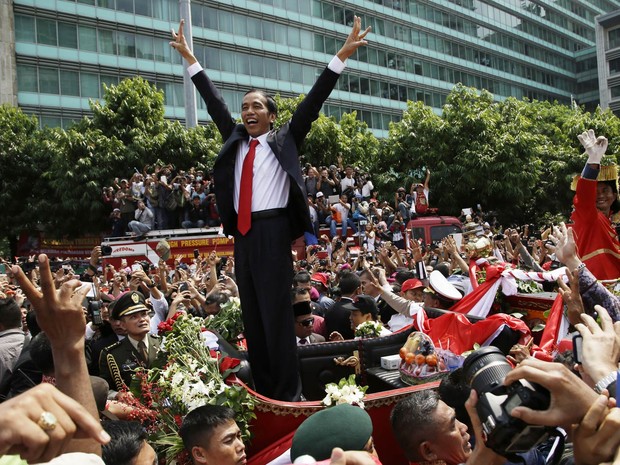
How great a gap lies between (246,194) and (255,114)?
0.52 metres

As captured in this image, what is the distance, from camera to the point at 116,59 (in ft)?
110

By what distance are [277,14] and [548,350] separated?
3951cm

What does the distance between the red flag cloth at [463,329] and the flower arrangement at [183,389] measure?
6.01 ft

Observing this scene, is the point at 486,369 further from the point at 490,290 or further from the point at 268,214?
the point at 490,290

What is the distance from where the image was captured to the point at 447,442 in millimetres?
2768

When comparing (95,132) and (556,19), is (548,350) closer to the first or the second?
(95,132)

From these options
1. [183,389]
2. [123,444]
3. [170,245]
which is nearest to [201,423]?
[183,389]

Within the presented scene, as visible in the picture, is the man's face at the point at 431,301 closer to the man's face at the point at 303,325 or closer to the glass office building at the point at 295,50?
the man's face at the point at 303,325

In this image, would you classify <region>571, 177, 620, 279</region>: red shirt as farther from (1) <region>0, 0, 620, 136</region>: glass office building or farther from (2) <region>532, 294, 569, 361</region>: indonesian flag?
(1) <region>0, 0, 620, 136</region>: glass office building

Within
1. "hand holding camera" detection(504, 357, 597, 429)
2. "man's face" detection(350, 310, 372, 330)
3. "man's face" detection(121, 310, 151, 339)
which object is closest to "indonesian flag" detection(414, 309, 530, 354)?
"man's face" detection(350, 310, 372, 330)

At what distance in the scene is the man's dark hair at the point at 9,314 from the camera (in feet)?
16.1

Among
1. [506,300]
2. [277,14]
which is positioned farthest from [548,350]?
[277,14]

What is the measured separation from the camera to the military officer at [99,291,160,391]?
4613mm

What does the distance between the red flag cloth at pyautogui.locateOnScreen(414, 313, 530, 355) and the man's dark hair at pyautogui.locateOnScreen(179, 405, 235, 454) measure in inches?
85.0
